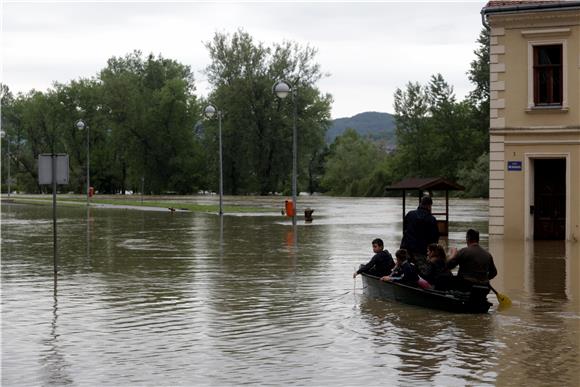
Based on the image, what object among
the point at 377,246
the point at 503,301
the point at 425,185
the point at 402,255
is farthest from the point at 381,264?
the point at 425,185

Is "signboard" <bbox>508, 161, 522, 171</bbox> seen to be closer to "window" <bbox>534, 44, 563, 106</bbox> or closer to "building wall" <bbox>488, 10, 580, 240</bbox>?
"building wall" <bbox>488, 10, 580, 240</bbox>

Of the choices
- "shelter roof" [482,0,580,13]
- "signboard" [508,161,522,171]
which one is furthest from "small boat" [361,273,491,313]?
"shelter roof" [482,0,580,13]

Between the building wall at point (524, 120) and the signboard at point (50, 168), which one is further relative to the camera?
the building wall at point (524, 120)

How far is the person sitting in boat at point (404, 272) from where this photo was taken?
44.6ft

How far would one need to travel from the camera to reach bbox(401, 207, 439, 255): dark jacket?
1503 centimetres

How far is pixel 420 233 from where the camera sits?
15.1 m

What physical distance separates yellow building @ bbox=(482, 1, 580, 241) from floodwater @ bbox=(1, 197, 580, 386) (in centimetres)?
511

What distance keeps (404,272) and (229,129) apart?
264 ft

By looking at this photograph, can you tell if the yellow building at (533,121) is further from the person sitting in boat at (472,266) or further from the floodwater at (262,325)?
the person sitting in boat at (472,266)

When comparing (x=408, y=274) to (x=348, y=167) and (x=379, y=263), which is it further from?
(x=348, y=167)

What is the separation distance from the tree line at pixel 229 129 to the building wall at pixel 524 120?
54101 mm

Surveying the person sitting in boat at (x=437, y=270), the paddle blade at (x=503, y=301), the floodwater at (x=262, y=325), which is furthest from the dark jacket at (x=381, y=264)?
the paddle blade at (x=503, y=301)

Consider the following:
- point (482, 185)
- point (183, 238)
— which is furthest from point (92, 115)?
point (183, 238)

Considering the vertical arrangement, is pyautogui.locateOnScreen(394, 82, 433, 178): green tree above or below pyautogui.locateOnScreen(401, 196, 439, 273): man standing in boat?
above
